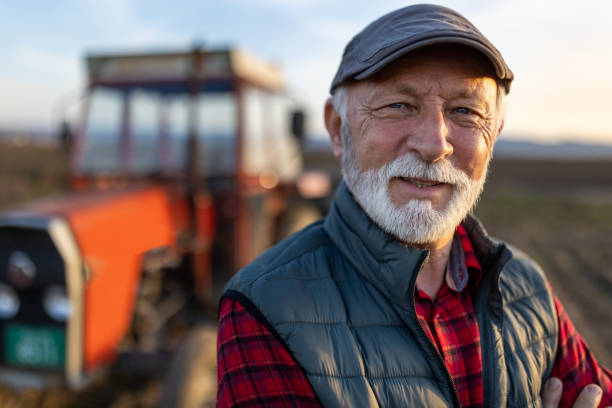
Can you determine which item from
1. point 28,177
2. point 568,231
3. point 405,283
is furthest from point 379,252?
point 28,177

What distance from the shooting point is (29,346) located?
264 centimetres

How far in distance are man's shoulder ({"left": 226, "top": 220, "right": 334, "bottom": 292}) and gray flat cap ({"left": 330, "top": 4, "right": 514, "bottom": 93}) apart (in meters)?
0.41

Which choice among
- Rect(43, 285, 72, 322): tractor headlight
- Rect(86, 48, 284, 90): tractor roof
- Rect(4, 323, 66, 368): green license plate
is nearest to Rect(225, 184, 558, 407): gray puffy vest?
Rect(43, 285, 72, 322): tractor headlight

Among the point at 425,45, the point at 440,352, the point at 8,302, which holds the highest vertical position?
the point at 425,45

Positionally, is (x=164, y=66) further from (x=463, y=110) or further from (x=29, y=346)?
(x=463, y=110)

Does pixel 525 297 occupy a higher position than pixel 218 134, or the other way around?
pixel 218 134

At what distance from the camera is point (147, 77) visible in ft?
11.7

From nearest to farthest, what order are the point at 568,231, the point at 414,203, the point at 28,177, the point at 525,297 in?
1. the point at 414,203
2. the point at 525,297
3. the point at 568,231
4. the point at 28,177

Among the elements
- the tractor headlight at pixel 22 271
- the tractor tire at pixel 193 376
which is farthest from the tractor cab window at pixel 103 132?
the tractor tire at pixel 193 376

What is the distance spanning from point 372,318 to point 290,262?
22 centimetres

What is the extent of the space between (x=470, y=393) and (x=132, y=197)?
243 centimetres

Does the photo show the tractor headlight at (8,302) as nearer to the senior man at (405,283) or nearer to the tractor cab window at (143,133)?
the tractor cab window at (143,133)

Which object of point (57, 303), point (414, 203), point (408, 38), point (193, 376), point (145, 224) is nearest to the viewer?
point (408, 38)

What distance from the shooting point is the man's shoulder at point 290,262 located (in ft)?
3.62
